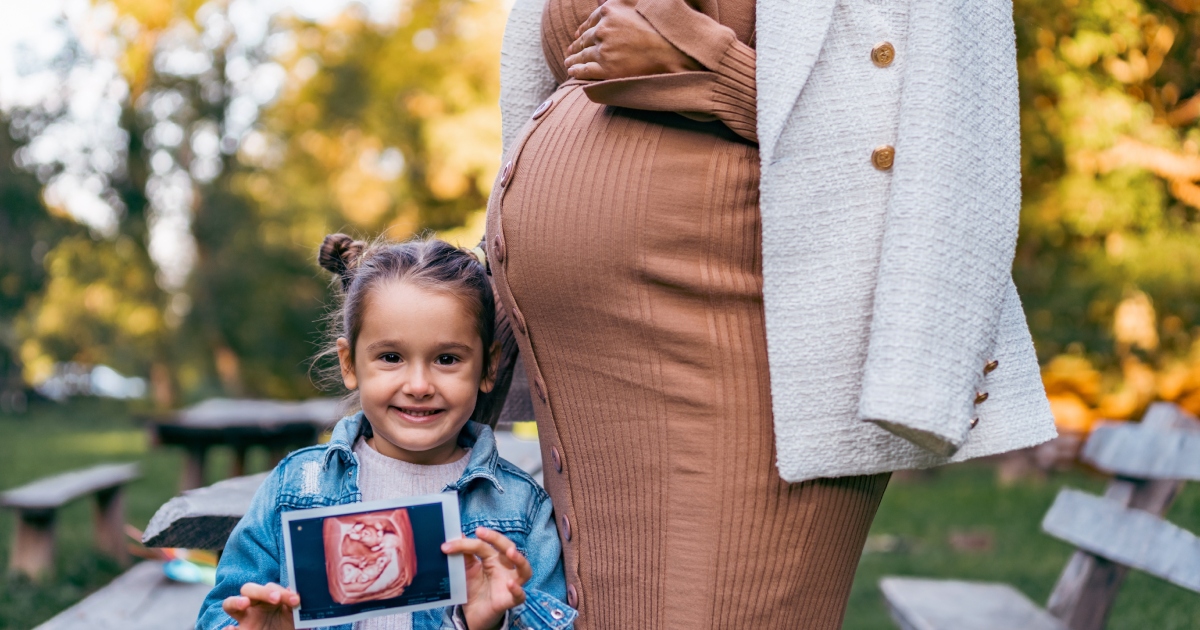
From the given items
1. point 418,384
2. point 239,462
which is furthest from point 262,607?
point 239,462

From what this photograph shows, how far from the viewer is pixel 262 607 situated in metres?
1.64

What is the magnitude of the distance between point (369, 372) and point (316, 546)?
409 millimetres

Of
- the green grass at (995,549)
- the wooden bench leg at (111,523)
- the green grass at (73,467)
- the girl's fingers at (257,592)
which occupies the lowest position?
the green grass at (995,549)

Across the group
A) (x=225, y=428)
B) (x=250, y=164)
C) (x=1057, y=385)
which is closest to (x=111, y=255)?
(x=250, y=164)

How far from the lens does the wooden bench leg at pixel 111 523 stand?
6164 mm

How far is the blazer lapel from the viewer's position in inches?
59.7

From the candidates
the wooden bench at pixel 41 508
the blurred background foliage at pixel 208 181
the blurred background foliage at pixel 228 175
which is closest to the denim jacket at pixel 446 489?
the wooden bench at pixel 41 508

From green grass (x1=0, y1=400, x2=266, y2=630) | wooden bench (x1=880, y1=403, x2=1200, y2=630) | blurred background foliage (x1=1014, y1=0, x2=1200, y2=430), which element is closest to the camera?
wooden bench (x1=880, y1=403, x2=1200, y2=630)

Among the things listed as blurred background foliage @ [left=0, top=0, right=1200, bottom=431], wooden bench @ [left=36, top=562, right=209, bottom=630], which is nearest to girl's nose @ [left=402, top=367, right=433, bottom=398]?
wooden bench @ [left=36, top=562, right=209, bottom=630]

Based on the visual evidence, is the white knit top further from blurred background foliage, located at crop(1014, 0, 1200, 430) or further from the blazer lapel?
blurred background foliage, located at crop(1014, 0, 1200, 430)

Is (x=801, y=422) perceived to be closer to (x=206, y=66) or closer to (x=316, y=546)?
(x=316, y=546)

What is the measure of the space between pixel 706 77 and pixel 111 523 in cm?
567

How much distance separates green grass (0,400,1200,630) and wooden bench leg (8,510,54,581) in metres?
0.09

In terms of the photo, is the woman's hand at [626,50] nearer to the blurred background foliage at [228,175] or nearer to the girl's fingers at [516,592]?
the girl's fingers at [516,592]
